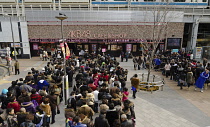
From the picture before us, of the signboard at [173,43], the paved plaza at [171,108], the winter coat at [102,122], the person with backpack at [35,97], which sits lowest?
the paved plaza at [171,108]

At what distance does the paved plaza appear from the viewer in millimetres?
8078

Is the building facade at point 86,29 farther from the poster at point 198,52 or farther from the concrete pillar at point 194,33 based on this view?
the poster at point 198,52

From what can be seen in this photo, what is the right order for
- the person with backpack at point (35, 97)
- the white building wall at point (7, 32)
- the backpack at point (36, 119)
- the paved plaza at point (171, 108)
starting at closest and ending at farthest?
the backpack at point (36, 119)
the person with backpack at point (35, 97)
the paved plaza at point (171, 108)
the white building wall at point (7, 32)

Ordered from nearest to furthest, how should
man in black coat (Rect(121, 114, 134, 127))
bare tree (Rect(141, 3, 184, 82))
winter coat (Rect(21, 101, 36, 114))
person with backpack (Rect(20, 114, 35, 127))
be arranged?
person with backpack (Rect(20, 114, 35, 127)) < man in black coat (Rect(121, 114, 134, 127)) < winter coat (Rect(21, 101, 36, 114)) < bare tree (Rect(141, 3, 184, 82))

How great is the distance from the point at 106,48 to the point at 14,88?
17501 mm

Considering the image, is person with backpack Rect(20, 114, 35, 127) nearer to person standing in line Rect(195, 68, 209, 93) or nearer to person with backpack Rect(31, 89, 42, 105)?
person with backpack Rect(31, 89, 42, 105)

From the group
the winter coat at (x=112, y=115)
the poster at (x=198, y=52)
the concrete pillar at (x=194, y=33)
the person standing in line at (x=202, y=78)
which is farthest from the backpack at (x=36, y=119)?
the concrete pillar at (x=194, y=33)

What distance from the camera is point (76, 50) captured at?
25.0 m

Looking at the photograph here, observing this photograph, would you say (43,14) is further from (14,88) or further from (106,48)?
(14,88)

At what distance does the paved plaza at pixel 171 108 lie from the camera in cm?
808

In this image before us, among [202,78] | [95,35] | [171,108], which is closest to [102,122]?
[171,108]

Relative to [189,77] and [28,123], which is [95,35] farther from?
[28,123]

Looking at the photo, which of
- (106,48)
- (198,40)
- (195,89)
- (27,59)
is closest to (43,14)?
(27,59)

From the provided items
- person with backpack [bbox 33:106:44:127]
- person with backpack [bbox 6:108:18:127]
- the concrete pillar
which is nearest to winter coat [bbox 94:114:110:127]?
person with backpack [bbox 33:106:44:127]
